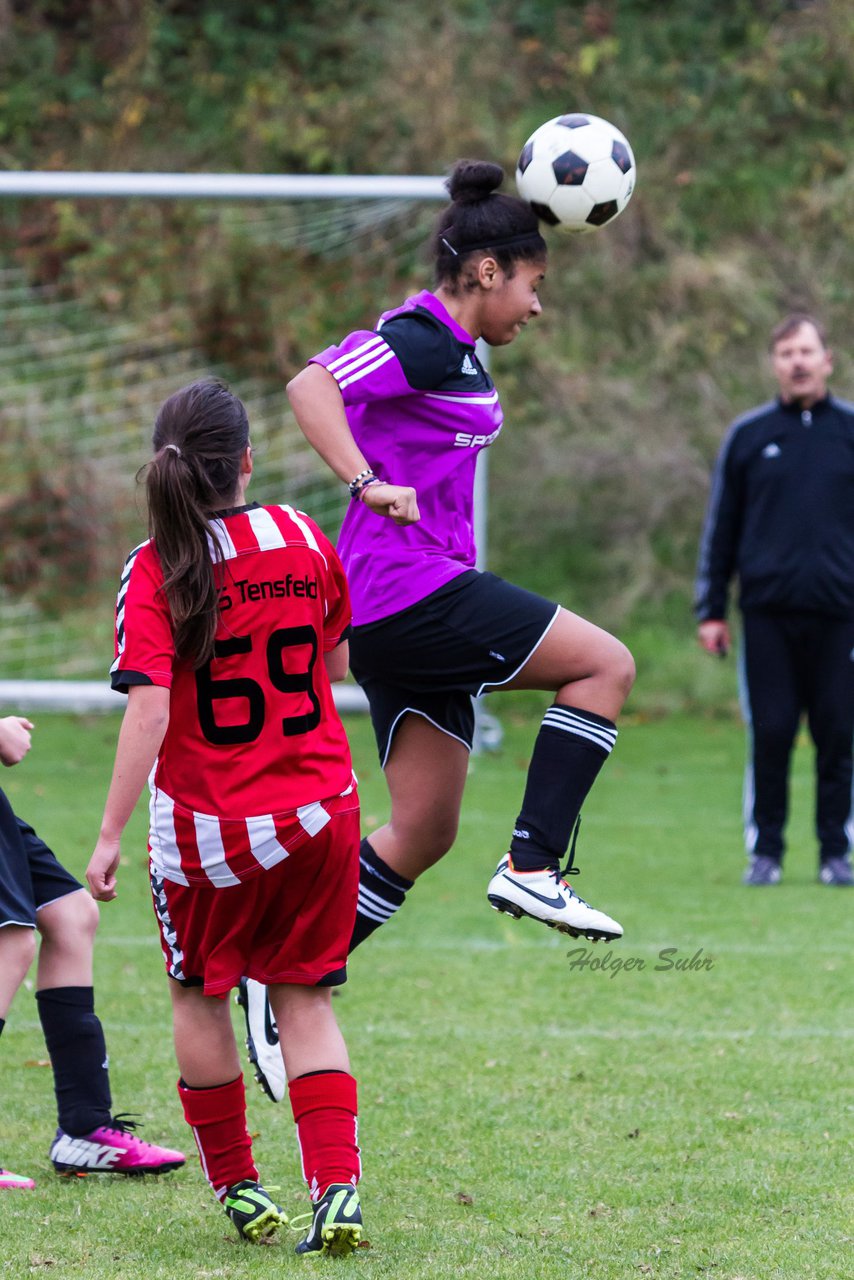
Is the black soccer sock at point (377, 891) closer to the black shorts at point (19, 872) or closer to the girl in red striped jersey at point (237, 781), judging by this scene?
the black shorts at point (19, 872)

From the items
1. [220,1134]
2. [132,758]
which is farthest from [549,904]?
[132,758]

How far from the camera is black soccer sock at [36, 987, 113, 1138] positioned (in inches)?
156

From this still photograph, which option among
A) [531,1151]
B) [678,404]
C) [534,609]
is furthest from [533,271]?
[678,404]

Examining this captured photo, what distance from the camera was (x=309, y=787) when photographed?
333 cm

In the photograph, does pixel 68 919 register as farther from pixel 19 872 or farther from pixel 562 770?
pixel 562 770

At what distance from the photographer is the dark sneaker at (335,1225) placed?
3.20 m

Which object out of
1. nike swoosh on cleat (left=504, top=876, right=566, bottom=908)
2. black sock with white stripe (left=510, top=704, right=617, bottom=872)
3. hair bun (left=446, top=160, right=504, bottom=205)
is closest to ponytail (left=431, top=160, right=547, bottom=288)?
hair bun (left=446, top=160, right=504, bottom=205)

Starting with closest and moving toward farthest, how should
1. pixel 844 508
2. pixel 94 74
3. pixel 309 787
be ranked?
pixel 309 787 < pixel 844 508 < pixel 94 74

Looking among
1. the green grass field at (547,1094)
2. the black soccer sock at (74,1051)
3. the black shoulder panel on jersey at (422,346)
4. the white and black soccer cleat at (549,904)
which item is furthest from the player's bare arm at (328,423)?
the green grass field at (547,1094)

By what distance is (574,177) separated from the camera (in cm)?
435

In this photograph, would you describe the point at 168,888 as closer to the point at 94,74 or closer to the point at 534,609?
the point at 534,609

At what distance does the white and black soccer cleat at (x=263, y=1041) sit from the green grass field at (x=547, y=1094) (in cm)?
17

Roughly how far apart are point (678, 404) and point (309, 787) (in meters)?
11.9

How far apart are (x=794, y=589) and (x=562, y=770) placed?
150 inches
